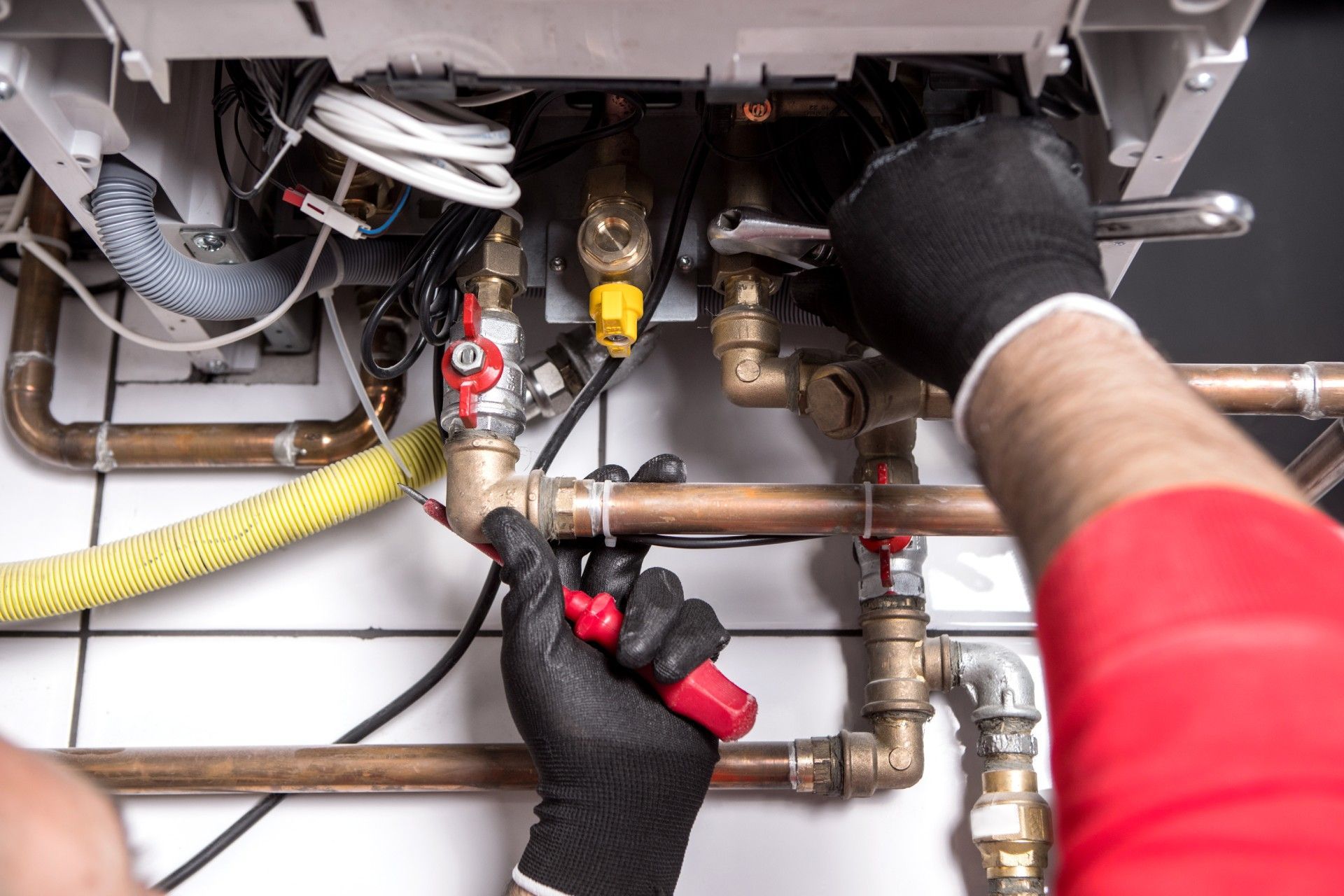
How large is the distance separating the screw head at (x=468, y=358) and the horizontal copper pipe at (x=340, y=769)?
338mm

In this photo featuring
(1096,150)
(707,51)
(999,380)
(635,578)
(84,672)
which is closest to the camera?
(999,380)

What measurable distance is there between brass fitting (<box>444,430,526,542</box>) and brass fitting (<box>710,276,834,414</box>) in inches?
7.9

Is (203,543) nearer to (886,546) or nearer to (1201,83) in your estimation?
(886,546)

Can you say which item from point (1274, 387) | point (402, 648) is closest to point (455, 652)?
point (402, 648)

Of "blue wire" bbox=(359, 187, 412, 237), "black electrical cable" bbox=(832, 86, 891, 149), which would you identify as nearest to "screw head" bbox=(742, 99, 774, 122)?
"black electrical cable" bbox=(832, 86, 891, 149)

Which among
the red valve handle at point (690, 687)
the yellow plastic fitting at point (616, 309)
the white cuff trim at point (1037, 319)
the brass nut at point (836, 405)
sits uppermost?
the yellow plastic fitting at point (616, 309)

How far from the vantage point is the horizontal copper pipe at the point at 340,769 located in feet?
2.97

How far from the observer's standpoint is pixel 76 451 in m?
1.03

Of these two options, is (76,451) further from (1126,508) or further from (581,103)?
(1126,508)

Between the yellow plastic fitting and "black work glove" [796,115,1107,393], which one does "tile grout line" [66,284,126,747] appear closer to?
the yellow plastic fitting

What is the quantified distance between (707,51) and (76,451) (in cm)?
77

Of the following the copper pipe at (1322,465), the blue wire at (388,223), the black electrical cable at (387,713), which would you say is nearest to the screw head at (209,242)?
the blue wire at (388,223)

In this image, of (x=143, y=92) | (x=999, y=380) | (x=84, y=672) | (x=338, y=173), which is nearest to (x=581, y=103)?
(x=338, y=173)

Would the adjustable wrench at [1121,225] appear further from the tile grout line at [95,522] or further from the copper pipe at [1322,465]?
the tile grout line at [95,522]
